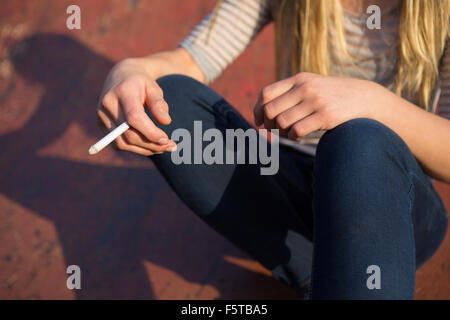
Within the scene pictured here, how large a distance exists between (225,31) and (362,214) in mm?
482

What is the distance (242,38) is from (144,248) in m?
0.52

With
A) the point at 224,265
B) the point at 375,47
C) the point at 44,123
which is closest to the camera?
the point at 375,47

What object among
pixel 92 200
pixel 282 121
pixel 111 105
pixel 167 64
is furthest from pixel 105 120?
pixel 92 200

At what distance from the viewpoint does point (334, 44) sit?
688 millimetres

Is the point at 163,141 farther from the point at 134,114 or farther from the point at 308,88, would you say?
the point at 308,88

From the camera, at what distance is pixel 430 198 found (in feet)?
1.92

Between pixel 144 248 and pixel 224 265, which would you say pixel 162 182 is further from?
pixel 224 265

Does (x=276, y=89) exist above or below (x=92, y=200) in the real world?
above

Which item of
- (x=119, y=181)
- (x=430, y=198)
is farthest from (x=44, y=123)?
(x=430, y=198)

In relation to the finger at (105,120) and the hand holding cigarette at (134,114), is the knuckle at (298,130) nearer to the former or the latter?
the hand holding cigarette at (134,114)

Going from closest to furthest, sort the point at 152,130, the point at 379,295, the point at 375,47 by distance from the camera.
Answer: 1. the point at 379,295
2. the point at 152,130
3. the point at 375,47

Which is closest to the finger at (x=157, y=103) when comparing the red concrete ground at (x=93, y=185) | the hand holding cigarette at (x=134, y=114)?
the hand holding cigarette at (x=134, y=114)

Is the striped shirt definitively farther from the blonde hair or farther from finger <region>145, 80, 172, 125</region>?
finger <region>145, 80, 172, 125</region>

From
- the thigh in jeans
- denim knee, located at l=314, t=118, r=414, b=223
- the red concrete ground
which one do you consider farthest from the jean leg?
the red concrete ground
